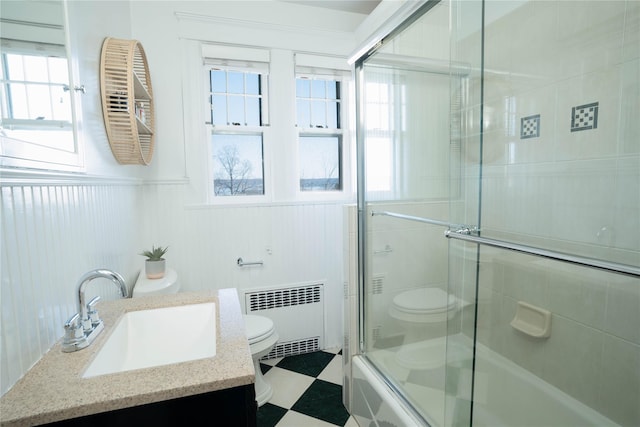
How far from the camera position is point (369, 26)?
227 cm

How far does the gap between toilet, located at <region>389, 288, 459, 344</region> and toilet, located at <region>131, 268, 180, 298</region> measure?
120 cm

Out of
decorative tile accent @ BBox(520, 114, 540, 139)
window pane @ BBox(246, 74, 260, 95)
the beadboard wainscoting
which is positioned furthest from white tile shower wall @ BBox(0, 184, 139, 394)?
decorative tile accent @ BBox(520, 114, 540, 139)

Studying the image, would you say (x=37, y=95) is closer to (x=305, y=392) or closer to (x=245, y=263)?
(x=245, y=263)

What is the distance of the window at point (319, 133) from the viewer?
2.47 metres

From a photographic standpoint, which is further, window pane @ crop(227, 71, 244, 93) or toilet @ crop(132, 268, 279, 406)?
window pane @ crop(227, 71, 244, 93)

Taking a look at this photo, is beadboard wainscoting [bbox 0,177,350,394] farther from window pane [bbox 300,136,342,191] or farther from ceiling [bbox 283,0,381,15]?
ceiling [bbox 283,0,381,15]

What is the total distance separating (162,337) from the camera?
3.81ft

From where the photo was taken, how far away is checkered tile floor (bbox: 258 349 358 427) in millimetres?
1752

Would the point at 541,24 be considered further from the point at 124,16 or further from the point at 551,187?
the point at 124,16

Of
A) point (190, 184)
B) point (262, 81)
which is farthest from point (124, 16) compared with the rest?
point (190, 184)

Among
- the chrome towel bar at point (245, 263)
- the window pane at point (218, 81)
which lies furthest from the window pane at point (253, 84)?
the chrome towel bar at point (245, 263)

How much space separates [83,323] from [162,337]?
284mm

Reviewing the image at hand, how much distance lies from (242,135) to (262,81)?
1.34 feet

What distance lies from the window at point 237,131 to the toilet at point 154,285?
0.72 m
